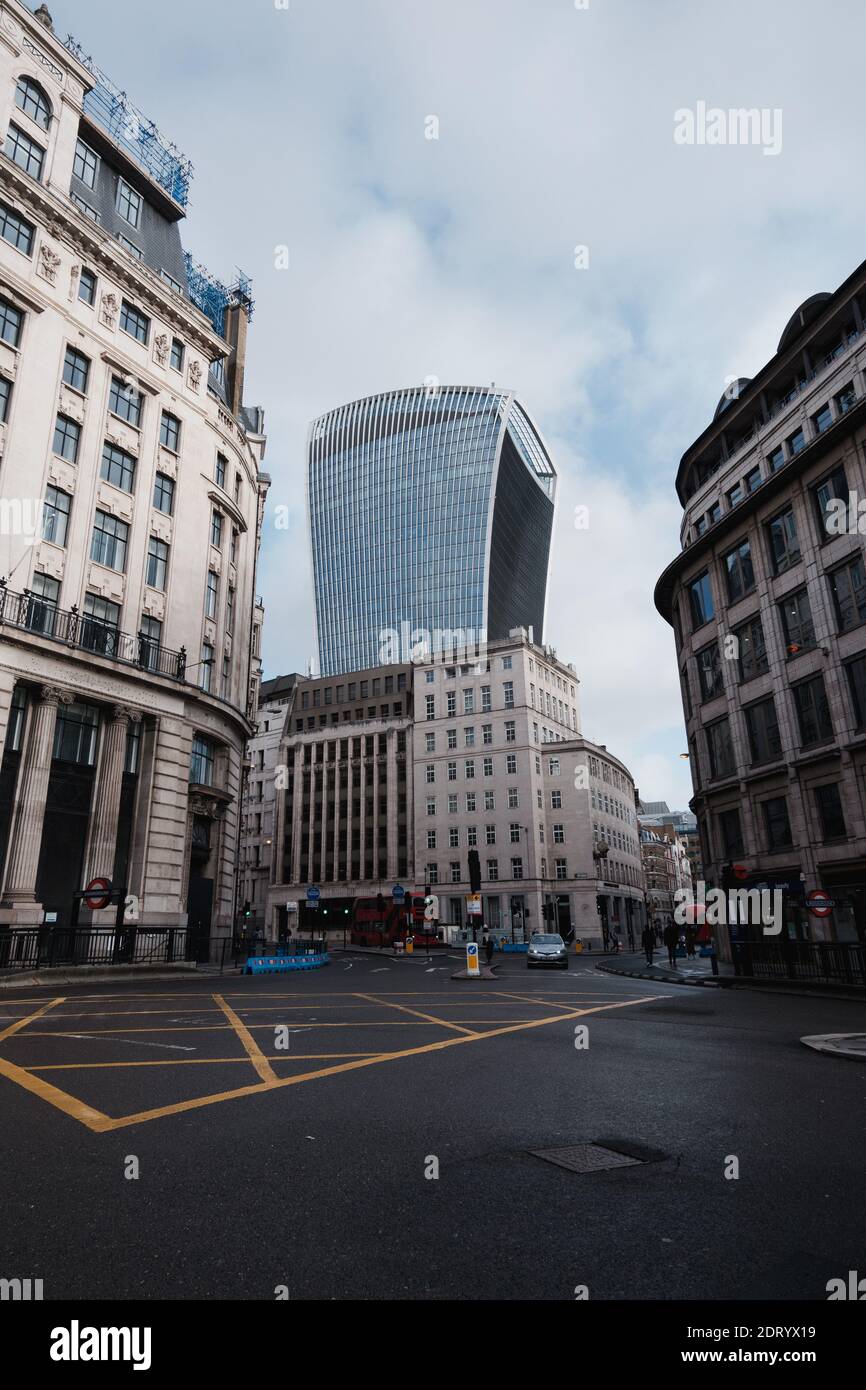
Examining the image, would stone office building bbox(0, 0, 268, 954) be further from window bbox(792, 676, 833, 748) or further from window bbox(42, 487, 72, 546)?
window bbox(792, 676, 833, 748)

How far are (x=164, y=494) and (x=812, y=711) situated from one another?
29566 millimetres

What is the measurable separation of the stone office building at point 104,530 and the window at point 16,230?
0.05 metres

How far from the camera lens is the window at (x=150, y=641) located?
31.2 meters

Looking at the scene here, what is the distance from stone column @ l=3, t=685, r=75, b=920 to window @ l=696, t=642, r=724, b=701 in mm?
29485

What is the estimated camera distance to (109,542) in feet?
102

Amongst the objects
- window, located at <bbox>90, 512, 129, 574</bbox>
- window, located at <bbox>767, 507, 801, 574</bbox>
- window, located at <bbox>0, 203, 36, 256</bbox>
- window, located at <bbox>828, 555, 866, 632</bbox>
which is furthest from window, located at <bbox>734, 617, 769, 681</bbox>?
window, located at <bbox>0, 203, 36, 256</bbox>

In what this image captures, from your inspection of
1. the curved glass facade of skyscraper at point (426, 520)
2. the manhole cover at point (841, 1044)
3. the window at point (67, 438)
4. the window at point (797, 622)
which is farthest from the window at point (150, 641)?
the curved glass facade of skyscraper at point (426, 520)

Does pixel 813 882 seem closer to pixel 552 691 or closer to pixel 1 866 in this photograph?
pixel 1 866

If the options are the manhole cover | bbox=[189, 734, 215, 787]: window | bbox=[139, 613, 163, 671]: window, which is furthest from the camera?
bbox=[189, 734, 215, 787]: window

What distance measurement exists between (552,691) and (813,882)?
2698 inches

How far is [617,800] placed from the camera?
98438 millimetres

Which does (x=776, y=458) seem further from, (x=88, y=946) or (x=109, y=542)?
(x=88, y=946)

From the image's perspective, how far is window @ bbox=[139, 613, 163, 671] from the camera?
31.2 m
